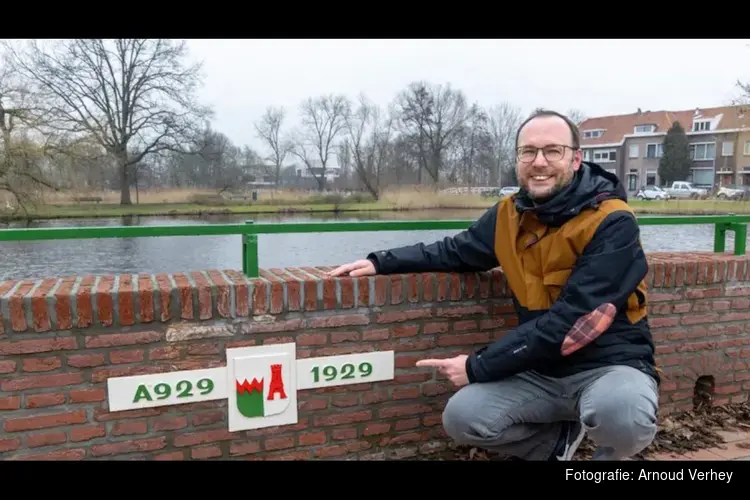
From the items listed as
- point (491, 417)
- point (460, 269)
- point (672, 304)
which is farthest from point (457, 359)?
point (672, 304)

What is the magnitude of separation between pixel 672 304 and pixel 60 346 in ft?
10.7

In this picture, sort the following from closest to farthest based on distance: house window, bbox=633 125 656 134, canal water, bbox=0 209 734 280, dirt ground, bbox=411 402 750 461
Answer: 1. dirt ground, bbox=411 402 750 461
2. canal water, bbox=0 209 734 280
3. house window, bbox=633 125 656 134

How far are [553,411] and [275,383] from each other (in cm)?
127

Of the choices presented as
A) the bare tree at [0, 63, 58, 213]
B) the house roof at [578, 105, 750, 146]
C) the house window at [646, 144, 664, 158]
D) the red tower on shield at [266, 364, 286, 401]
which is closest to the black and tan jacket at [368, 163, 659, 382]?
the red tower on shield at [266, 364, 286, 401]

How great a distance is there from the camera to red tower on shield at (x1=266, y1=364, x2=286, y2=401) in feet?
8.35

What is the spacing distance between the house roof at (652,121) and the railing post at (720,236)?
62.0 meters

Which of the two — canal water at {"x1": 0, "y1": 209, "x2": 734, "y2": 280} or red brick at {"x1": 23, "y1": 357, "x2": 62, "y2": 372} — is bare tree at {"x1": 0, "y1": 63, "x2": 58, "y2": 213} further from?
red brick at {"x1": 23, "y1": 357, "x2": 62, "y2": 372}

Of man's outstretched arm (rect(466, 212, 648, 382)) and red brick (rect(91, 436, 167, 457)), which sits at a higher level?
man's outstretched arm (rect(466, 212, 648, 382))

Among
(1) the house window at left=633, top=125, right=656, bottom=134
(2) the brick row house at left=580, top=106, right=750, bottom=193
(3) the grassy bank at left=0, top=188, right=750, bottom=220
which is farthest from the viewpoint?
(1) the house window at left=633, top=125, right=656, bottom=134

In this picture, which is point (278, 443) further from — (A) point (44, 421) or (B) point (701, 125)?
(B) point (701, 125)

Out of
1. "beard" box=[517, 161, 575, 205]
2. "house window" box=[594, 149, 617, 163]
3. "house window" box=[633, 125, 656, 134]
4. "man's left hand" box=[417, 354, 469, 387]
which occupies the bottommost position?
"man's left hand" box=[417, 354, 469, 387]

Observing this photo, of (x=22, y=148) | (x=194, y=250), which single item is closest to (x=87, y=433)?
(x=194, y=250)

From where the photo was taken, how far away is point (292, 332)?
8.43ft

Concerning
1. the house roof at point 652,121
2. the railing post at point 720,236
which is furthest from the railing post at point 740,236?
the house roof at point 652,121
